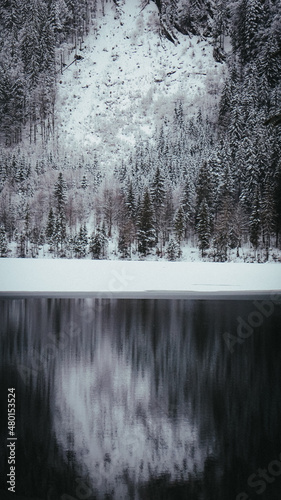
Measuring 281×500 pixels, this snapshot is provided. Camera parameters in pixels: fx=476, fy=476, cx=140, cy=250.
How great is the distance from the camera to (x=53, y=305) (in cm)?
2523

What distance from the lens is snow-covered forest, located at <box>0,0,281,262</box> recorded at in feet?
236

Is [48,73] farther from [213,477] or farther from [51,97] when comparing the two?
[213,477]

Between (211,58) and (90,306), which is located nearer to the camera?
(90,306)

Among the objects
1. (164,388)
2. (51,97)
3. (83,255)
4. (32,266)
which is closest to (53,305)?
(164,388)

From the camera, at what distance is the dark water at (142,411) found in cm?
680

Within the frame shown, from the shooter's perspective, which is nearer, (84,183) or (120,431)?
(120,431)

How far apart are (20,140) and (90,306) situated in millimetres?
106431

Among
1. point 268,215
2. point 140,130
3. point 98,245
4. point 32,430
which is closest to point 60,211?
point 98,245

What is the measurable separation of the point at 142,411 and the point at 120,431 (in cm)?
113

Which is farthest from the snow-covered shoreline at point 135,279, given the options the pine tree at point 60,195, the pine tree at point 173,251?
the pine tree at point 60,195

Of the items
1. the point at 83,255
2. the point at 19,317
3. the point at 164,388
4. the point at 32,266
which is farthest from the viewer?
the point at 83,255

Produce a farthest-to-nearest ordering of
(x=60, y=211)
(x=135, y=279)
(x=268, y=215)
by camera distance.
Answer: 1. (x=60, y=211)
2. (x=268, y=215)
3. (x=135, y=279)

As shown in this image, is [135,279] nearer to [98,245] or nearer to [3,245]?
[98,245]

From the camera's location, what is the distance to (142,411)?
9555 mm
